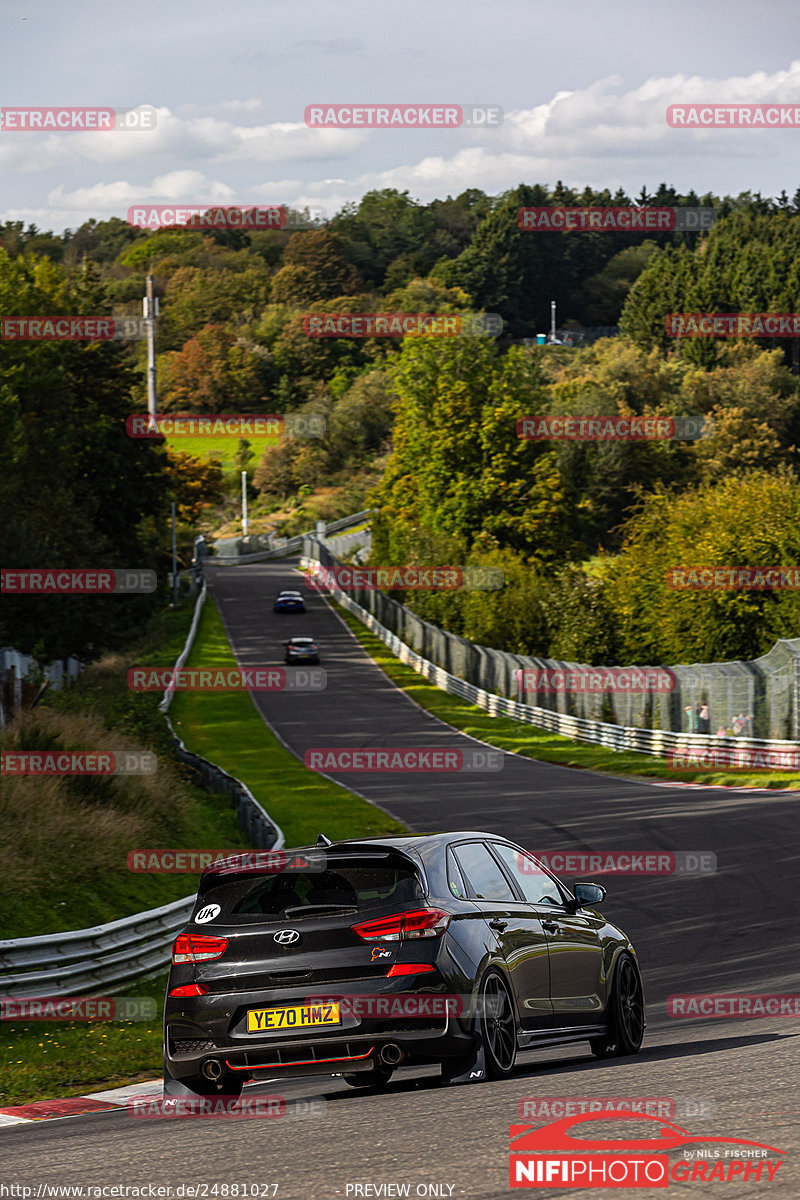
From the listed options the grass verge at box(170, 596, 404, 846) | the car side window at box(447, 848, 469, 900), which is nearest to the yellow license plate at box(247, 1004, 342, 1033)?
the car side window at box(447, 848, 469, 900)

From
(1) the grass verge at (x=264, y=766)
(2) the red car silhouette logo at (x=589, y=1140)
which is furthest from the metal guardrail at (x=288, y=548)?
(2) the red car silhouette logo at (x=589, y=1140)

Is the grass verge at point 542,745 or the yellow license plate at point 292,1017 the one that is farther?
the grass verge at point 542,745

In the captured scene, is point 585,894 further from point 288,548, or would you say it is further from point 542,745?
point 288,548

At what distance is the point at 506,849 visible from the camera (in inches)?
363

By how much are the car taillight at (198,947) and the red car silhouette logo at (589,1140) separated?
7.08ft

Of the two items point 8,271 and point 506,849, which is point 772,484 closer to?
point 8,271

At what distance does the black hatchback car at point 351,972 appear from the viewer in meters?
7.55

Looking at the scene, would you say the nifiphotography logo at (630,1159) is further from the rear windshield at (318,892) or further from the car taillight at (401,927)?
the rear windshield at (318,892)

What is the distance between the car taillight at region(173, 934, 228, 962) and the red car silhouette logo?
2.16m

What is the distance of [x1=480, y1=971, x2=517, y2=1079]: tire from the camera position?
310 inches

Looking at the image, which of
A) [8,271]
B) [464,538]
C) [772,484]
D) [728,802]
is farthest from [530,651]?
[728,802]

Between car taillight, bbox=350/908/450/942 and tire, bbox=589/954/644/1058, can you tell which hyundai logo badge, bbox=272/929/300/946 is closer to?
car taillight, bbox=350/908/450/942

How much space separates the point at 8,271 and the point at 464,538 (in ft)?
91.0

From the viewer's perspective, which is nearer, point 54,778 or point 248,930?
point 248,930
